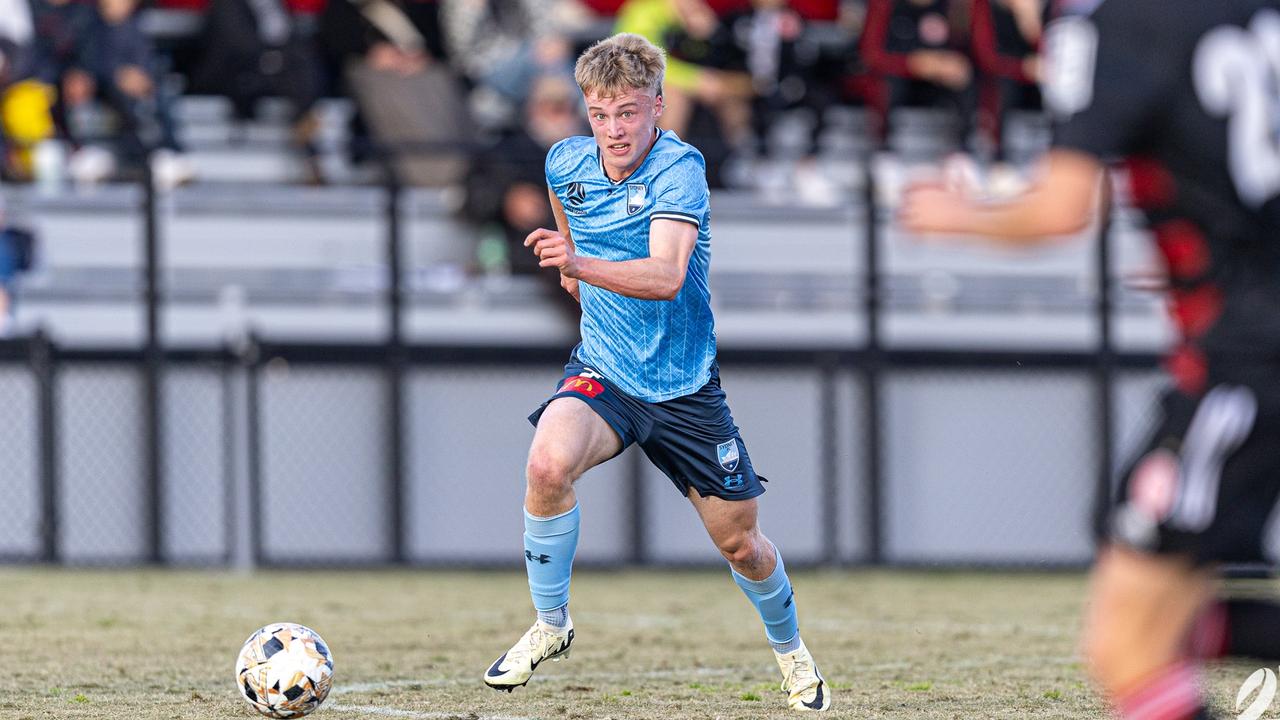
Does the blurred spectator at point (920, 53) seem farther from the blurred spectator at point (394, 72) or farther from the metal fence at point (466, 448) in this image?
the blurred spectator at point (394, 72)

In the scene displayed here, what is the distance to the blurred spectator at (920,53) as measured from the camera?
15672mm

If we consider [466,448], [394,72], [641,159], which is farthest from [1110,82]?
[394,72]

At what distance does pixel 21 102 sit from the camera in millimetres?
13969

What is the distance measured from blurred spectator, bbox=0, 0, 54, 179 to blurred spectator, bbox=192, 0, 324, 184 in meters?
1.49

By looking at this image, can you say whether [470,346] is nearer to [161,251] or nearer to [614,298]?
[161,251]

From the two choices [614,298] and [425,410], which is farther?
[425,410]

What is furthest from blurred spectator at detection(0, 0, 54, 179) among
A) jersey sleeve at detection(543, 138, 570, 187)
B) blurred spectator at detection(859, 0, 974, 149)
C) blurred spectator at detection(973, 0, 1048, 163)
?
jersey sleeve at detection(543, 138, 570, 187)

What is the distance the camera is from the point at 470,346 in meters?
13.7

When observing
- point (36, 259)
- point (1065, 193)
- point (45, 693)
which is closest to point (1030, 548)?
point (36, 259)

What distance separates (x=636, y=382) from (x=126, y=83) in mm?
8372

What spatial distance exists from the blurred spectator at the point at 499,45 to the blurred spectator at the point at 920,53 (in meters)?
2.46

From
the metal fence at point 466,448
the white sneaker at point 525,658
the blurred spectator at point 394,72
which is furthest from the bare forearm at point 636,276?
the blurred spectator at point 394,72

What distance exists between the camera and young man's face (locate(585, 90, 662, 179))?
6527mm

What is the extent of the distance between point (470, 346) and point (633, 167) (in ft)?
23.0
